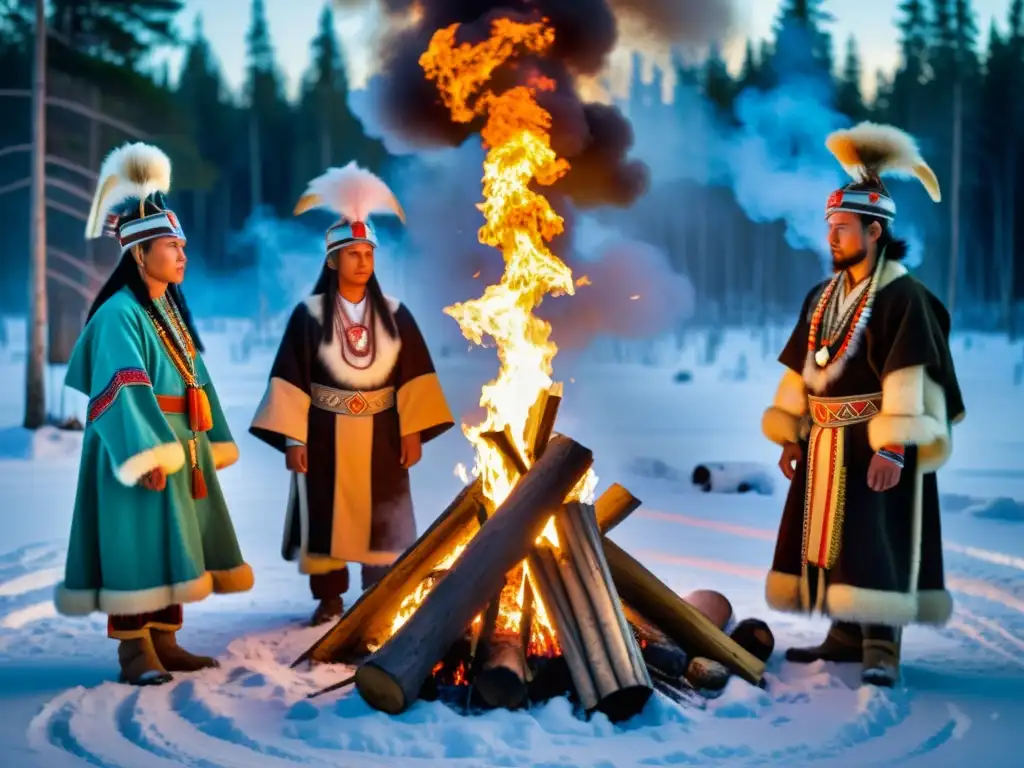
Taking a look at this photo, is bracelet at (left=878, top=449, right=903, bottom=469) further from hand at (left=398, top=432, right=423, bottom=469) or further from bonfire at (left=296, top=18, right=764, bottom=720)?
hand at (left=398, top=432, right=423, bottom=469)

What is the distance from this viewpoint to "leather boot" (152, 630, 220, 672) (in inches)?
200

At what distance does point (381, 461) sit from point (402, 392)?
14.3 inches

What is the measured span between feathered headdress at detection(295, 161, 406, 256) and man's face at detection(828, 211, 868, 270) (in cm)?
209

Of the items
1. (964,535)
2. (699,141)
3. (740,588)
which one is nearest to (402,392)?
(740,588)

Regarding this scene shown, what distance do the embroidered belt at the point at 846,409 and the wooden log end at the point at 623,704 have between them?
1.49 meters

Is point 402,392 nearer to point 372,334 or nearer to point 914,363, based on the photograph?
point 372,334

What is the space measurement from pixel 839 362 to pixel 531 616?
1663 millimetres

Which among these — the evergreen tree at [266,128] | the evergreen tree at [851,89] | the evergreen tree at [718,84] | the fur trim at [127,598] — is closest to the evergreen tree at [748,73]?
the evergreen tree at [718,84]

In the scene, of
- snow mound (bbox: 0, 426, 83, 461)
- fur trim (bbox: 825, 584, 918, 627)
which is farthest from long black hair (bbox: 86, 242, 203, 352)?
snow mound (bbox: 0, 426, 83, 461)

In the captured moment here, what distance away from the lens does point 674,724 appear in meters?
4.30

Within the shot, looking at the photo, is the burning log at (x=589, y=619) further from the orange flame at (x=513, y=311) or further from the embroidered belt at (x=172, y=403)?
the embroidered belt at (x=172, y=403)

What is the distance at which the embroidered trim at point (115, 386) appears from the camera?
4.83 m

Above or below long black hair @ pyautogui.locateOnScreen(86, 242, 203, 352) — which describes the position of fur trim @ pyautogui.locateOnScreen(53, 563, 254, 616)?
below

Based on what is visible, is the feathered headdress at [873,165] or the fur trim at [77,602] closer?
the fur trim at [77,602]
